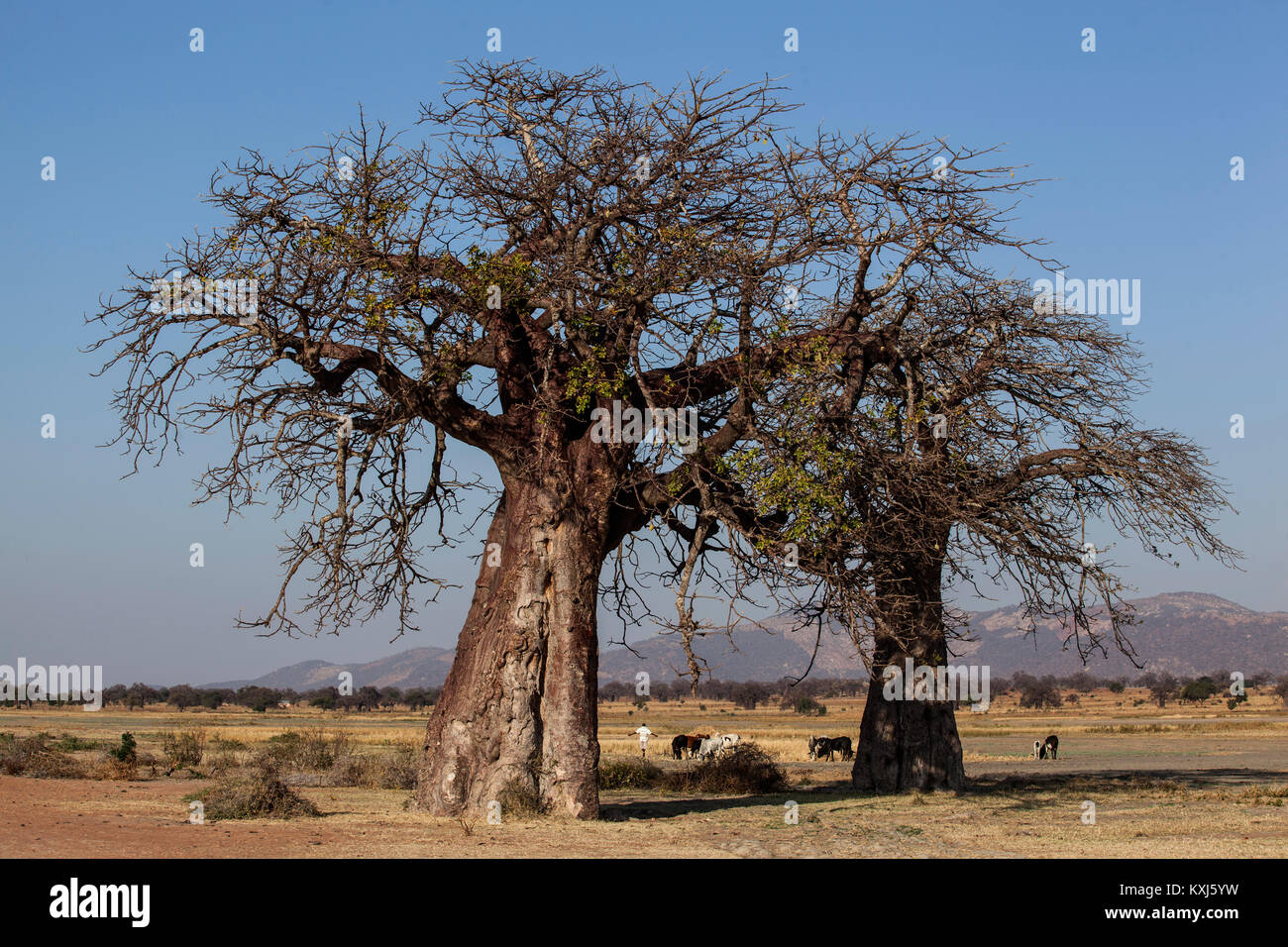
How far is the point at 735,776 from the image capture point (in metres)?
21.2

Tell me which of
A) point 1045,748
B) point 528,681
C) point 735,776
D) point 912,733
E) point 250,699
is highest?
point 528,681

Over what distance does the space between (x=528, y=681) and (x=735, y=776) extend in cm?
721

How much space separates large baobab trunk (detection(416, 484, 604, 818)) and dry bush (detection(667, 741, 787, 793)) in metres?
6.12

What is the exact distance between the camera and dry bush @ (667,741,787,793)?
69.1 feet

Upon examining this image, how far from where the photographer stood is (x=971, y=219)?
1627 centimetres

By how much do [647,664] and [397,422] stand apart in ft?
612

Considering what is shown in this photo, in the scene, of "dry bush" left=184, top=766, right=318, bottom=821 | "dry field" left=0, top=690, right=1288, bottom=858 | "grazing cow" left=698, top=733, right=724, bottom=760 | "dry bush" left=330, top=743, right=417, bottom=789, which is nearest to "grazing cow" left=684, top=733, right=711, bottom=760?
"grazing cow" left=698, top=733, right=724, bottom=760

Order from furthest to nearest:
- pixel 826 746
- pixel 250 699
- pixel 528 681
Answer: pixel 250 699, pixel 826 746, pixel 528 681

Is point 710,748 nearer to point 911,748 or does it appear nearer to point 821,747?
point 911,748

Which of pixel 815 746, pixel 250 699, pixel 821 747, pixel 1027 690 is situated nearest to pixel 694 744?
pixel 815 746

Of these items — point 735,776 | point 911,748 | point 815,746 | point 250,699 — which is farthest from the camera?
point 250,699

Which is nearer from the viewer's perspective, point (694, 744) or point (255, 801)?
point (255, 801)

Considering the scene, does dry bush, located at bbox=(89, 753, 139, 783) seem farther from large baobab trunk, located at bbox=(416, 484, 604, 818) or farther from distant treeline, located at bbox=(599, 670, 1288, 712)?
distant treeline, located at bbox=(599, 670, 1288, 712)

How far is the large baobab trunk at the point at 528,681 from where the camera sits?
49.0ft
